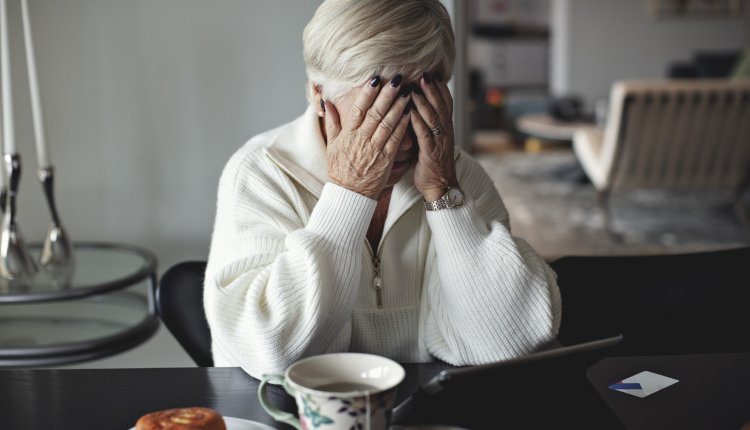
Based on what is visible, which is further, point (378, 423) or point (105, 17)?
point (105, 17)

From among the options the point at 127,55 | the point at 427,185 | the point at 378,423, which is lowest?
the point at 378,423

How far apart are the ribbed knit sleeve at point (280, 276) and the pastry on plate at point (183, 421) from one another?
0.22 meters

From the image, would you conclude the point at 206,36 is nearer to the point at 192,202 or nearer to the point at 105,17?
the point at 105,17

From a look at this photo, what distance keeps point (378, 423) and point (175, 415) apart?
20 cm

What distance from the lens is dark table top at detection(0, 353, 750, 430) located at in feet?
2.48

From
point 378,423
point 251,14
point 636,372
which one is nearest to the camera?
point 378,423

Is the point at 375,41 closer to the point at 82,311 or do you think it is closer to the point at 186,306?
the point at 186,306

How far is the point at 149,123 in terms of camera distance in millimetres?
2191

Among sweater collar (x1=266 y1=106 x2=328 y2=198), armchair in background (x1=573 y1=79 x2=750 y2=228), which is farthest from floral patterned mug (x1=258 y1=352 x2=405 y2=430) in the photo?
armchair in background (x1=573 y1=79 x2=750 y2=228)

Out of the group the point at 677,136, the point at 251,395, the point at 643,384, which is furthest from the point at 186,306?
the point at 677,136

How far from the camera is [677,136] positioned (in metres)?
4.27

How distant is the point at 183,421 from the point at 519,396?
33cm

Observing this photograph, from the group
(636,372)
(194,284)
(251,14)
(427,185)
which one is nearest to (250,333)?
(194,284)

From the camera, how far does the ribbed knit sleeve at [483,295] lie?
106 centimetres
